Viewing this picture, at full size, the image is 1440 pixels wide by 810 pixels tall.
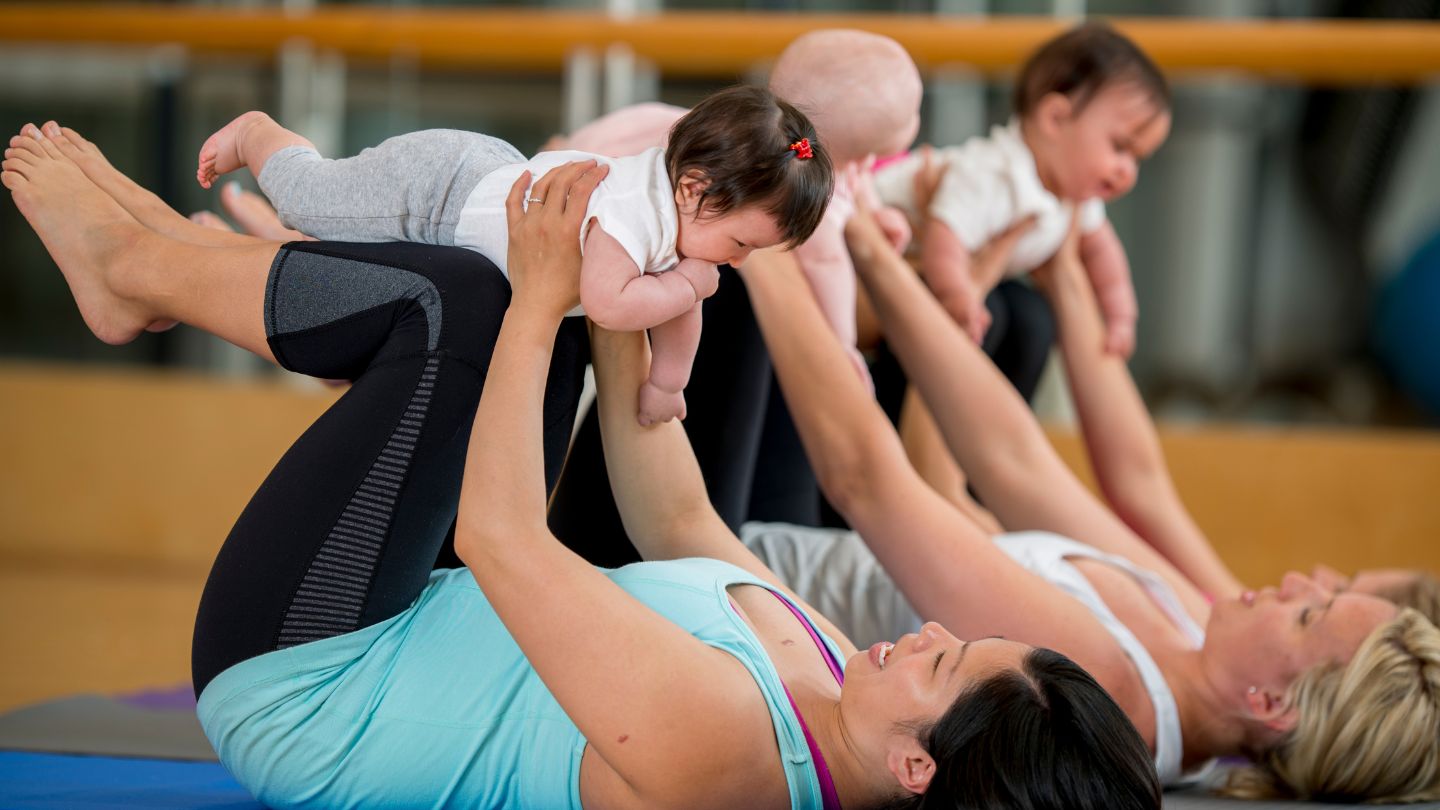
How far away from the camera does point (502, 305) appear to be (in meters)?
1.13

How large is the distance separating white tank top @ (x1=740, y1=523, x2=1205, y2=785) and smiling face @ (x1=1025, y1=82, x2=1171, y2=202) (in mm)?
621

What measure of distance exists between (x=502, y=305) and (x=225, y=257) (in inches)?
9.4

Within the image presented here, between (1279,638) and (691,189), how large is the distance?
0.76 m

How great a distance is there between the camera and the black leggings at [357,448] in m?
1.11

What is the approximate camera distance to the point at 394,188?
46.1 inches

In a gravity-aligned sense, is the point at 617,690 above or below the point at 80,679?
above

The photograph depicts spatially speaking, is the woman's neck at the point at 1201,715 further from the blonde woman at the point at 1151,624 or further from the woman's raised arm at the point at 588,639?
the woman's raised arm at the point at 588,639

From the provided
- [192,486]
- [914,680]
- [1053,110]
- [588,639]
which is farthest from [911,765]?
[192,486]

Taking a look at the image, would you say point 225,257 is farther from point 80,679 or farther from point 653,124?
point 80,679

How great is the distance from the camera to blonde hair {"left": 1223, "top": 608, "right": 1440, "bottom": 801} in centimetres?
134

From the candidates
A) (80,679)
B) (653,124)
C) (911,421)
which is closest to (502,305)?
(653,124)

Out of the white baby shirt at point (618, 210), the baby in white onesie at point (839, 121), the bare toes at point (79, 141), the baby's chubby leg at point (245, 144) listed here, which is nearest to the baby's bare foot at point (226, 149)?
the baby's chubby leg at point (245, 144)

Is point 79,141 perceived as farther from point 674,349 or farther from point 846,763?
point 846,763

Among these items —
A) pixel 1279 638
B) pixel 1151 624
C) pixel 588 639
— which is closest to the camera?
pixel 588 639
